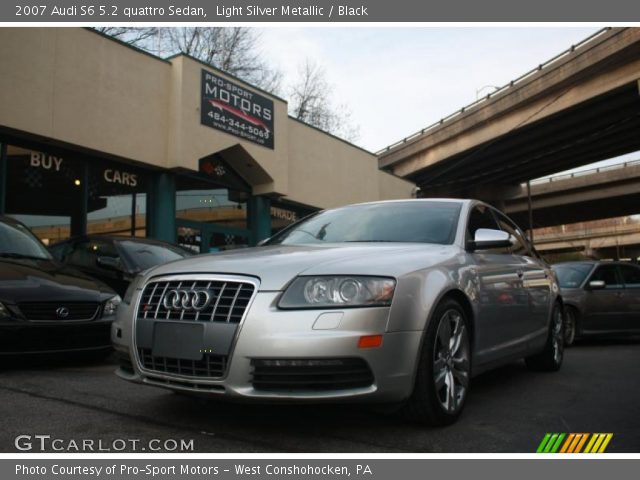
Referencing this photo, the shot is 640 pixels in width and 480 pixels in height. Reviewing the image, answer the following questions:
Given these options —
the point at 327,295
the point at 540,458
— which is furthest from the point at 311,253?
the point at 540,458

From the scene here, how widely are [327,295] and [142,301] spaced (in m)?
1.17

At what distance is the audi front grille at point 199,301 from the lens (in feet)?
10.2

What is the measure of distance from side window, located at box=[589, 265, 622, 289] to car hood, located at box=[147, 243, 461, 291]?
6494 millimetres

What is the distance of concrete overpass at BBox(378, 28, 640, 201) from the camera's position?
22.9m

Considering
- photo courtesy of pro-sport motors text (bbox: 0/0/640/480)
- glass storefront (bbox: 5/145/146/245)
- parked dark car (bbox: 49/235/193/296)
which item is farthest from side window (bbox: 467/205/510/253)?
glass storefront (bbox: 5/145/146/245)

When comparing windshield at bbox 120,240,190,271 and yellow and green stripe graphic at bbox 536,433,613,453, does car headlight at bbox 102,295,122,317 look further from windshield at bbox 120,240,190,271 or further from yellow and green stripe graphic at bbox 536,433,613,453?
yellow and green stripe graphic at bbox 536,433,613,453

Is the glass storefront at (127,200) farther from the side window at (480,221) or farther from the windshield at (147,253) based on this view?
the side window at (480,221)

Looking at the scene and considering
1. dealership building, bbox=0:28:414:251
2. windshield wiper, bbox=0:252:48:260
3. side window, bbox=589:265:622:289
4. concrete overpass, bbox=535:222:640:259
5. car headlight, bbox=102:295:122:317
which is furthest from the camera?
concrete overpass, bbox=535:222:640:259

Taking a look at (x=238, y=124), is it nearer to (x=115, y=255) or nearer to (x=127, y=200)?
(x=127, y=200)

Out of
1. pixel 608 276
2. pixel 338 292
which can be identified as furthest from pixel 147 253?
pixel 608 276

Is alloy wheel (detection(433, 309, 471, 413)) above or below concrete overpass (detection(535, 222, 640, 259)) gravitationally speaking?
below

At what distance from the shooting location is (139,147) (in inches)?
535

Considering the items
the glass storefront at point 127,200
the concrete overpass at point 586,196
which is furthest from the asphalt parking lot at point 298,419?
the concrete overpass at point 586,196

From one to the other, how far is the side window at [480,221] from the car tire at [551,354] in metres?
1.19
